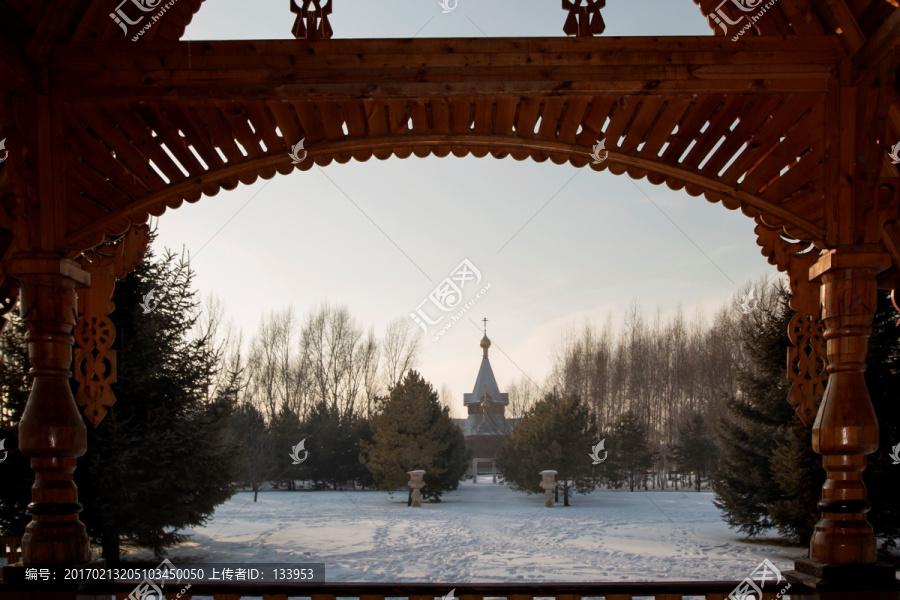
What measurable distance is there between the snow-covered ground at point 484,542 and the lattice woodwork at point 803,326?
18.4 ft

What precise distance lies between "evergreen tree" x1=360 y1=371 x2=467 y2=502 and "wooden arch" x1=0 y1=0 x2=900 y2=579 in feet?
54.0

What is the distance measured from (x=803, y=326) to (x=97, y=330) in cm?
382

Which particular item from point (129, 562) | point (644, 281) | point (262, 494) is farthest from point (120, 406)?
point (644, 281)

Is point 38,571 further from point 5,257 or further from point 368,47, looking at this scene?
point 368,47

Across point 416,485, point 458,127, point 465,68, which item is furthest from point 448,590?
point 416,485

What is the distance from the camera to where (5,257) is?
11.5ft

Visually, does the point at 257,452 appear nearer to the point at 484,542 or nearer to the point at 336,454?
the point at 336,454

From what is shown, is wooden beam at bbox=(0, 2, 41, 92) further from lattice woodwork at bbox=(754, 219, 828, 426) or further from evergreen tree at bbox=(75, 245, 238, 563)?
evergreen tree at bbox=(75, 245, 238, 563)

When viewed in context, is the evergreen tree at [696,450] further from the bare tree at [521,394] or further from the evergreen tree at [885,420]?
the evergreen tree at [885,420]

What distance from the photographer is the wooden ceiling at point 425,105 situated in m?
3.10

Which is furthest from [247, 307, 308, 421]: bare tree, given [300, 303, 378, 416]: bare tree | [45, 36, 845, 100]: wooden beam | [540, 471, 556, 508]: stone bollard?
[45, 36, 845, 100]: wooden beam

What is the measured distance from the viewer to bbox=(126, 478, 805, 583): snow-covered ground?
30.7ft

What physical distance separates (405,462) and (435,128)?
17.1m

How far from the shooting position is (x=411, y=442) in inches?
766
